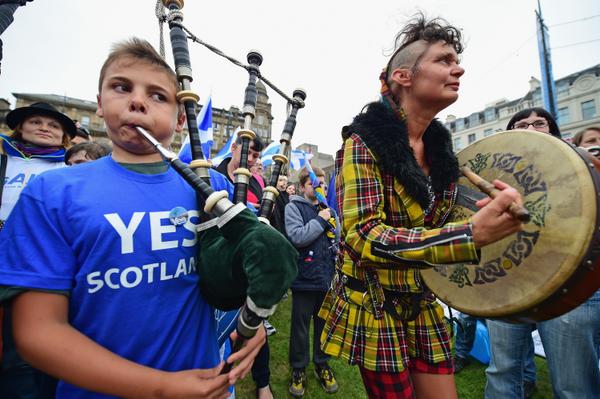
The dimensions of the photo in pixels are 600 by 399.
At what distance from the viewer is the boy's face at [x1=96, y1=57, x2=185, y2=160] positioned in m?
1.05

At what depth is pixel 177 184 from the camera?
1.18 metres

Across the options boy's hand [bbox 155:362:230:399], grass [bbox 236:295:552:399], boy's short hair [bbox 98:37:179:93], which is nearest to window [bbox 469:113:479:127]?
grass [bbox 236:295:552:399]

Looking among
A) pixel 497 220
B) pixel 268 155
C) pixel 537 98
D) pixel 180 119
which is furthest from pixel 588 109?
pixel 180 119

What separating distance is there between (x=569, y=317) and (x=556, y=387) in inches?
21.9

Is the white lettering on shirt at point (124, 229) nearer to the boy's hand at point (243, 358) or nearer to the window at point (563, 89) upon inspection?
the boy's hand at point (243, 358)

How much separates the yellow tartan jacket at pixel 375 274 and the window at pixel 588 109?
40.9 meters

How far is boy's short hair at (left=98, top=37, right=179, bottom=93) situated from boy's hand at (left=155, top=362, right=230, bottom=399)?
3.65 feet

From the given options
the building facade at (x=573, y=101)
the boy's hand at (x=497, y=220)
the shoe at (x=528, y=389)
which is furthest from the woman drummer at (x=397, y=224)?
the building facade at (x=573, y=101)

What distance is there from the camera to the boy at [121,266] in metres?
0.82

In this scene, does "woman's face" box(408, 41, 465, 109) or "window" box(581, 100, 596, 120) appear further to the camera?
"window" box(581, 100, 596, 120)

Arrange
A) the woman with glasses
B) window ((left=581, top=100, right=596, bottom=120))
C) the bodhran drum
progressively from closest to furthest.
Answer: the bodhran drum, the woman with glasses, window ((left=581, top=100, right=596, bottom=120))

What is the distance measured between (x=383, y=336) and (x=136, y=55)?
171 cm

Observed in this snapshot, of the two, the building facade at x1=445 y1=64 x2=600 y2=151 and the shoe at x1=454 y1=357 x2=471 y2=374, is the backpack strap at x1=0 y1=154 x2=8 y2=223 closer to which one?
the shoe at x1=454 y1=357 x2=471 y2=374

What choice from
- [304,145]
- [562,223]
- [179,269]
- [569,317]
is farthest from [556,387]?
[304,145]
